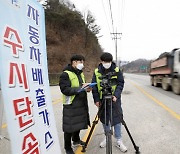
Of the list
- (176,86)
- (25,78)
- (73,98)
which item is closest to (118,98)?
(73,98)

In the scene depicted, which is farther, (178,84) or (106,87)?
(178,84)

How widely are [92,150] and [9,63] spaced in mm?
2785

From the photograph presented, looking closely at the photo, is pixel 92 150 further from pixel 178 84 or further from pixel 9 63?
pixel 178 84

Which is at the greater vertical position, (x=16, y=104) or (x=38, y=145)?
(x=16, y=104)

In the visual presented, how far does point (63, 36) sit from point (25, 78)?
33839 mm

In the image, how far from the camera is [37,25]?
2311 mm

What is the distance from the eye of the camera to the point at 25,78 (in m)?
1.95

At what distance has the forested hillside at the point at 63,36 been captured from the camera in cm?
3116

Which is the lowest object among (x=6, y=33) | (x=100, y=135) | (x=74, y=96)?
(x=100, y=135)

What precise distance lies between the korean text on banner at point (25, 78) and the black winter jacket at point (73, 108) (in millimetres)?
1045

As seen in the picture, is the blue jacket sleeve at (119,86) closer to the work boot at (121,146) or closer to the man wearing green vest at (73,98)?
the man wearing green vest at (73,98)

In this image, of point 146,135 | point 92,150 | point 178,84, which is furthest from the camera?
point 178,84

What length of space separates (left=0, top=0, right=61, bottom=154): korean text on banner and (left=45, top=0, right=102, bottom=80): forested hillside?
2738 centimetres

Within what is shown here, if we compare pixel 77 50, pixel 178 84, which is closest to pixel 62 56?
pixel 77 50
